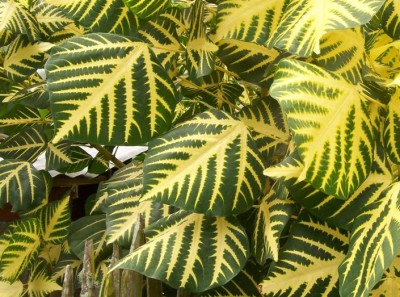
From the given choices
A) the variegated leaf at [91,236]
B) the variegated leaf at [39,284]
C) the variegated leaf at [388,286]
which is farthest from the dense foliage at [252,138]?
the variegated leaf at [39,284]

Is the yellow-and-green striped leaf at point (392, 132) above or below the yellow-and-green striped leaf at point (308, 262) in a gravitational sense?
above

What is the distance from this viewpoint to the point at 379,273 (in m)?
0.45

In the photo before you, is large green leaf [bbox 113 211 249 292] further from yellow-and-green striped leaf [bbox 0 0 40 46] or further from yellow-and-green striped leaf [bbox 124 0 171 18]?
yellow-and-green striped leaf [bbox 0 0 40 46]

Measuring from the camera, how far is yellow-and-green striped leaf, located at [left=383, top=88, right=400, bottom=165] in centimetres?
55

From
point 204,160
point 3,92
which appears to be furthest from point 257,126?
point 3,92

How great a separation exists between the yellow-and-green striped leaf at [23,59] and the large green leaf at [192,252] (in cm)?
34

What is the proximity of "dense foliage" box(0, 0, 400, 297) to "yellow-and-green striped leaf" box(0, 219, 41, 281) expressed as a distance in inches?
8.7

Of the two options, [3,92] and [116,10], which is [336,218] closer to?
[116,10]

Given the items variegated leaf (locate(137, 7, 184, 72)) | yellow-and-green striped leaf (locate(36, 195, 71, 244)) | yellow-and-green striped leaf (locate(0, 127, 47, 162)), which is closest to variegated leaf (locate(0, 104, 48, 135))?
yellow-and-green striped leaf (locate(0, 127, 47, 162))

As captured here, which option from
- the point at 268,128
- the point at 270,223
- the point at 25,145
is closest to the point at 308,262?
the point at 270,223

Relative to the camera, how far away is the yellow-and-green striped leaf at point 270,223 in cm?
56

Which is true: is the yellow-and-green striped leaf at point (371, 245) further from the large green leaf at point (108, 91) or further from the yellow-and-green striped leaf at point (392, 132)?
the large green leaf at point (108, 91)

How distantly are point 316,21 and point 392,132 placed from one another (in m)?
0.14

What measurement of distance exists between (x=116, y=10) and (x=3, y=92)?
0.44m
